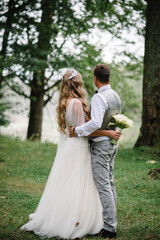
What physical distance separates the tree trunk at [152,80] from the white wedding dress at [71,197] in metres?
5.95

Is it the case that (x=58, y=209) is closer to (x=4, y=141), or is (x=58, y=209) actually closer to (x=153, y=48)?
(x=153, y=48)

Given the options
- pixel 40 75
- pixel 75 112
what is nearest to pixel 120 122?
pixel 75 112

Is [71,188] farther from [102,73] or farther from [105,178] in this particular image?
[102,73]

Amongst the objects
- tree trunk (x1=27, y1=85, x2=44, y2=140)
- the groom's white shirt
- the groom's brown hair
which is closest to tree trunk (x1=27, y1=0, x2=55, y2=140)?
tree trunk (x1=27, y1=85, x2=44, y2=140)

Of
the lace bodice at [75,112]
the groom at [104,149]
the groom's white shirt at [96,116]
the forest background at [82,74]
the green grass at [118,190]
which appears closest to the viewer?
the groom's white shirt at [96,116]

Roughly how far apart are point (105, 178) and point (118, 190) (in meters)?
2.43

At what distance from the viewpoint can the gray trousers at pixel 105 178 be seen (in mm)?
4148

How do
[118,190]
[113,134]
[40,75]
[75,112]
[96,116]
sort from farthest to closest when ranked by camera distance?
[40,75]
[118,190]
[75,112]
[113,134]
[96,116]

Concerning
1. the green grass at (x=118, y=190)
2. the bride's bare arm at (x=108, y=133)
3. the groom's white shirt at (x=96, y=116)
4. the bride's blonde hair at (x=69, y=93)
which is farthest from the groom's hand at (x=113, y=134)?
the green grass at (x=118, y=190)

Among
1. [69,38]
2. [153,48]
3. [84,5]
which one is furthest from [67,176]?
[69,38]

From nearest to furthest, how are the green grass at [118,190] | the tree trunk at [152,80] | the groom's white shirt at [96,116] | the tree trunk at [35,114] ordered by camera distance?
the groom's white shirt at [96,116] → the green grass at [118,190] → the tree trunk at [152,80] → the tree trunk at [35,114]

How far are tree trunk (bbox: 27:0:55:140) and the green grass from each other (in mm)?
4101

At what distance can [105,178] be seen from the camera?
167 inches

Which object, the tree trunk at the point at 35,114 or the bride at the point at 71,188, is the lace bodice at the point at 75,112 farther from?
the tree trunk at the point at 35,114
